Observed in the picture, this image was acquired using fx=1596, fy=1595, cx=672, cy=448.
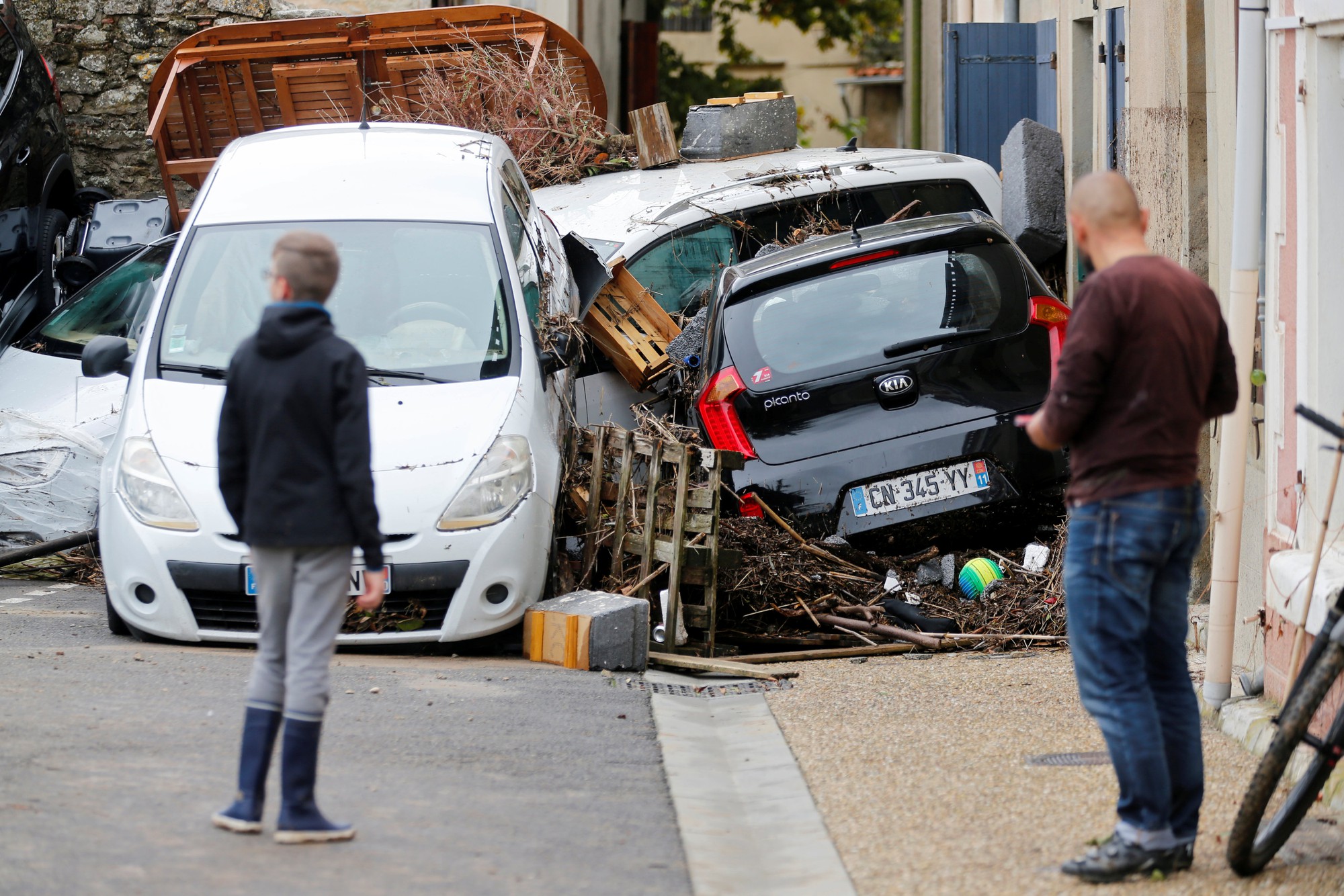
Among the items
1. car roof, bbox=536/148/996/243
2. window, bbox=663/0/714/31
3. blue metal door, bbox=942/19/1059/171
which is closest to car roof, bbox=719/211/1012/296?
car roof, bbox=536/148/996/243

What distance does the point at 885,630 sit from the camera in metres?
6.95

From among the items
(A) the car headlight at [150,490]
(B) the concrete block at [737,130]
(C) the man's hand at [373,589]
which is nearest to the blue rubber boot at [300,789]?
(C) the man's hand at [373,589]

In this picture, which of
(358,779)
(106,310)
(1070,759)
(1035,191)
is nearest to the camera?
(358,779)

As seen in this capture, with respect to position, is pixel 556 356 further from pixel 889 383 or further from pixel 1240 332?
pixel 1240 332

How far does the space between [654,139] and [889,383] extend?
440 centimetres

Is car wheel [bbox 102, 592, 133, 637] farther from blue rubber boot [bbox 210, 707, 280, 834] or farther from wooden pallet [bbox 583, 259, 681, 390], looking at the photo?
wooden pallet [bbox 583, 259, 681, 390]

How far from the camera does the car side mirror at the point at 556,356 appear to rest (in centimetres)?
708

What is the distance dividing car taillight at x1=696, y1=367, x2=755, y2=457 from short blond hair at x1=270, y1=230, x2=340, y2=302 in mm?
3556

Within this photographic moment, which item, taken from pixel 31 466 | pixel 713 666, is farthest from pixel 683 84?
pixel 713 666

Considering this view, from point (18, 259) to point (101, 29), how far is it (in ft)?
17.0

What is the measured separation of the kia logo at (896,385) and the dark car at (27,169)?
6.39 metres

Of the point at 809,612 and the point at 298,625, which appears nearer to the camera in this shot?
the point at 298,625

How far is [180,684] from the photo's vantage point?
18.2 ft

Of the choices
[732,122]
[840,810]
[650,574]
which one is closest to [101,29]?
[732,122]
